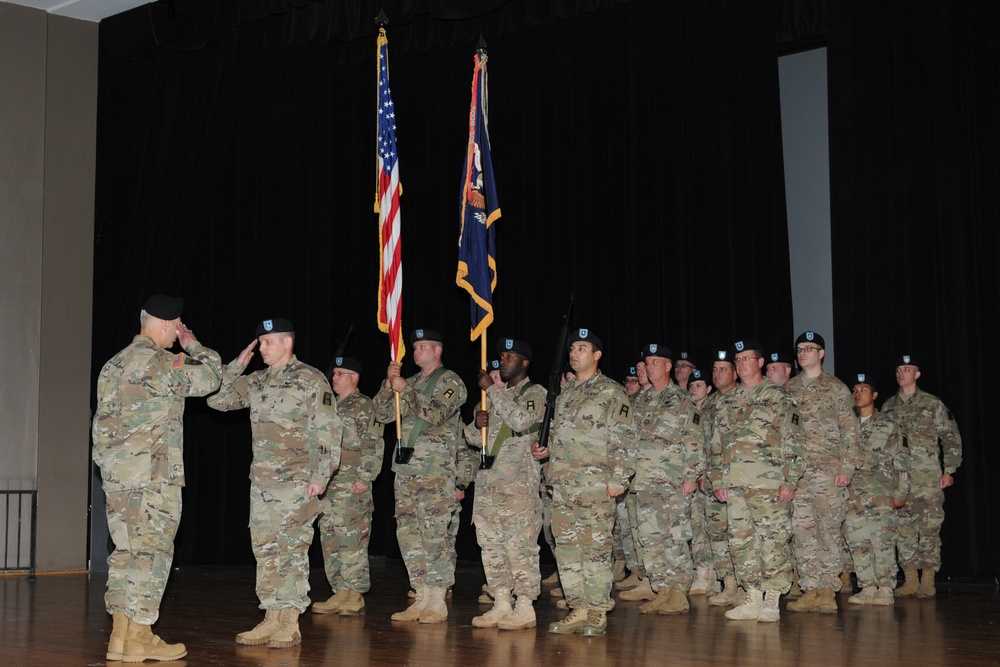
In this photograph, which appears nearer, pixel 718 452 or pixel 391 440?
pixel 718 452

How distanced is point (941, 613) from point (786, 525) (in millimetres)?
1575

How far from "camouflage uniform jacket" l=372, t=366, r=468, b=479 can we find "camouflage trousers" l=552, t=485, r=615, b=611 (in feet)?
3.84

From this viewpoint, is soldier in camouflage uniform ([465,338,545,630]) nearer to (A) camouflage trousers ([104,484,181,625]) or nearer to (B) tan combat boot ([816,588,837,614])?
(A) camouflage trousers ([104,484,181,625])

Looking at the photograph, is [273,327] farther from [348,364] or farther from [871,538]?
[871,538]

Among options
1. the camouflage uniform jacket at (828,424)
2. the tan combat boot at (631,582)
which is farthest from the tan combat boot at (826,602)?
the tan combat boot at (631,582)

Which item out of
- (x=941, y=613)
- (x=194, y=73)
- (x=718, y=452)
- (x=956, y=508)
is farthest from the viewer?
(x=194, y=73)

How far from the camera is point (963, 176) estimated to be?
377 inches

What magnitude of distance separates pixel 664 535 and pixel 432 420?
1869 millimetres

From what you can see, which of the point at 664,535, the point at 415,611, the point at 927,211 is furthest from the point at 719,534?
the point at 927,211

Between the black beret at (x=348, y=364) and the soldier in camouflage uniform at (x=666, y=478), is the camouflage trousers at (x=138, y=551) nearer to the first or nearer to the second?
the black beret at (x=348, y=364)

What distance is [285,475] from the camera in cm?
589

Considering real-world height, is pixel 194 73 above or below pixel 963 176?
above

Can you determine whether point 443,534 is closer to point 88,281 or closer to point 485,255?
point 485,255

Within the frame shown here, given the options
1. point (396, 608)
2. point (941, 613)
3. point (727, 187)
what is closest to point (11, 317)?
point (396, 608)
